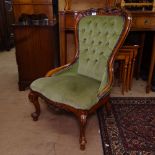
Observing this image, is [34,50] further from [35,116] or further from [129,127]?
[129,127]

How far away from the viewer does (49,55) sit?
7.71ft

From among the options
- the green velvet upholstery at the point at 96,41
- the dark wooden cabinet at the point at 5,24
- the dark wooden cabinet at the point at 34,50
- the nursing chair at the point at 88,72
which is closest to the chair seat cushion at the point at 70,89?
the nursing chair at the point at 88,72

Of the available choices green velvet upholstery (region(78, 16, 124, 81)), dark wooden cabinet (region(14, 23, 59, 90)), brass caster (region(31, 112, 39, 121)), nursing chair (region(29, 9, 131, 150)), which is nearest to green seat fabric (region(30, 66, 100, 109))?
nursing chair (region(29, 9, 131, 150))

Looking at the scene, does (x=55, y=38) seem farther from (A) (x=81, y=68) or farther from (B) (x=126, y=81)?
(B) (x=126, y=81)

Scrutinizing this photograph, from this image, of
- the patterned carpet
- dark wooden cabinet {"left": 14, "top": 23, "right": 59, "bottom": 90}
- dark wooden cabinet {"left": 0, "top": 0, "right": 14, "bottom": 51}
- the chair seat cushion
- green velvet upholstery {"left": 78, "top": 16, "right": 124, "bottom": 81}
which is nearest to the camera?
the chair seat cushion

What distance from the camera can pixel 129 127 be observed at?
5.90 ft

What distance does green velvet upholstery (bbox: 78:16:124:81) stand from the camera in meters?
1.66

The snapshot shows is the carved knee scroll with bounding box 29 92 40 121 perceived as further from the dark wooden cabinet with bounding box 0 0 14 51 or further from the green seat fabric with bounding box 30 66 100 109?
the dark wooden cabinet with bounding box 0 0 14 51

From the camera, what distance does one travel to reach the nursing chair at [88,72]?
1.48 m

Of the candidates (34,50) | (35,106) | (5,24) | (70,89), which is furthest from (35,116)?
(5,24)

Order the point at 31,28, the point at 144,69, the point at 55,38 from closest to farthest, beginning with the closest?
the point at 31,28, the point at 55,38, the point at 144,69

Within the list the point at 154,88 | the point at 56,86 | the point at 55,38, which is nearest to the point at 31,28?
the point at 55,38

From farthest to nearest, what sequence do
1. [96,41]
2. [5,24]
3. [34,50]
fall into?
[5,24]
[34,50]
[96,41]

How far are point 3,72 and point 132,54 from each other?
6.49 feet
